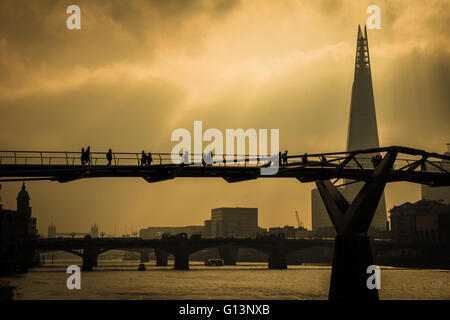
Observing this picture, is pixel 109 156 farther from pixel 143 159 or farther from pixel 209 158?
pixel 209 158

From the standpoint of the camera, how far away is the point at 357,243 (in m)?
66.5

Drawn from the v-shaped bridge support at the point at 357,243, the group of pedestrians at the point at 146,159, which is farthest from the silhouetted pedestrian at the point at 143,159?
the v-shaped bridge support at the point at 357,243

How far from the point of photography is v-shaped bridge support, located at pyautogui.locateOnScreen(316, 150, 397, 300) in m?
65.9

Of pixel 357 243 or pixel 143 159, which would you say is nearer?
pixel 357 243

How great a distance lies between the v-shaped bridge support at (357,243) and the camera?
65875 millimetres

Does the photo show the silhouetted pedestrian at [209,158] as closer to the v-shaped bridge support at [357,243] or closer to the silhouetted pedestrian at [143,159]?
the silhouetted pedestrian at [143,159]

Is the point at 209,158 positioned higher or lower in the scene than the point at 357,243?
higher

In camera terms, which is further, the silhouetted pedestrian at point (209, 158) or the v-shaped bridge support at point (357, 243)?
the silhouetted pedestrian at point (209, 158)

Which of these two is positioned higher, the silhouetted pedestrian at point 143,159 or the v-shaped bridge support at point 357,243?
the silhouetted pedestrian at point 143,159

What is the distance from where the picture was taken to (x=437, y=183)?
282ft

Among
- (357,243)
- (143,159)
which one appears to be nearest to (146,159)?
(143,159)

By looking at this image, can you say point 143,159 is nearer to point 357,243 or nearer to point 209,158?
point 209,158

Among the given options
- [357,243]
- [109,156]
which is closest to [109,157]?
[109,156]
